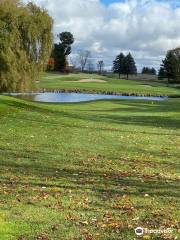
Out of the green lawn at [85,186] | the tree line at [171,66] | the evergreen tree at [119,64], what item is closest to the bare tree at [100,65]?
the evergreen tree at [119,64]

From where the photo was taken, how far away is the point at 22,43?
3419 centimetres

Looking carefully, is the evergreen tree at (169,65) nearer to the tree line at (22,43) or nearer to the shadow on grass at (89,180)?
the tree line at (22,43)

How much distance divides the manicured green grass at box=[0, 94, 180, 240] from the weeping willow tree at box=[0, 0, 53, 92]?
53.2ft

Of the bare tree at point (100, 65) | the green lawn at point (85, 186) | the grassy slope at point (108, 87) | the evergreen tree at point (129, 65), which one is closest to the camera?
the green lawn at point (85, 186)

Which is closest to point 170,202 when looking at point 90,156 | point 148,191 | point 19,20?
point 148,191

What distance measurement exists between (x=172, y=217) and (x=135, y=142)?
950 cm

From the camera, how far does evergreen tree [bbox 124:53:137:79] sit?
502ft

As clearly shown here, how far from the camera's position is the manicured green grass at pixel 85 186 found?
6660mm

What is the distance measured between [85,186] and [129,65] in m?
148

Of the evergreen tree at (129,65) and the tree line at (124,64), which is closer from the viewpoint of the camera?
the tree line at (124,64)

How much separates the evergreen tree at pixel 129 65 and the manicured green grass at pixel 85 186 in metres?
137

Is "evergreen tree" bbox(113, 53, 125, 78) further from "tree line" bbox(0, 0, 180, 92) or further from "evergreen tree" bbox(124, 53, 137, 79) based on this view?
"tree line" bbox(0, 0, 180, 92)

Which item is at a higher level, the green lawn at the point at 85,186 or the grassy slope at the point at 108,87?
the green lawn at the point at 85,186

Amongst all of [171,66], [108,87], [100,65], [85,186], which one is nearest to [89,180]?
[85,186]
